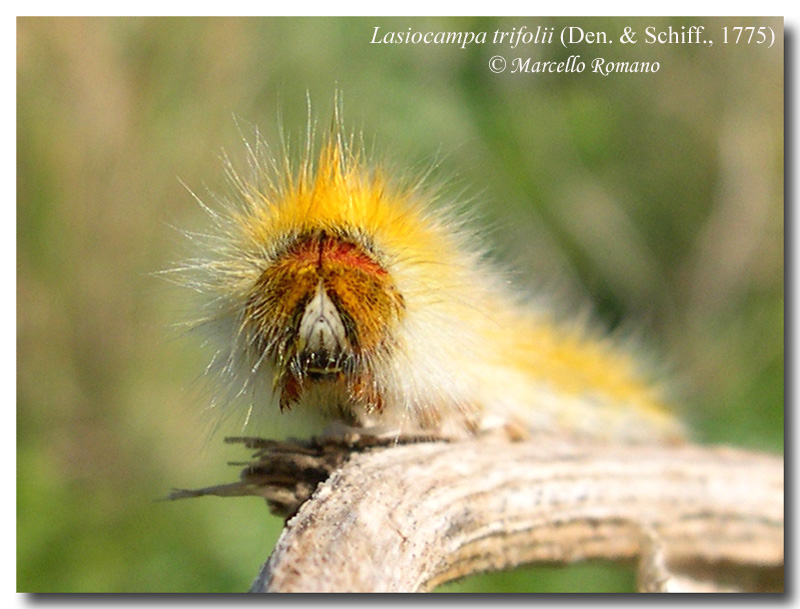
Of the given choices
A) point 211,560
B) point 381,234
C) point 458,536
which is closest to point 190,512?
point 211,560

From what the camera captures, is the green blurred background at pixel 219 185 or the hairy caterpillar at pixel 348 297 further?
the green blurred background at pixel 219 185

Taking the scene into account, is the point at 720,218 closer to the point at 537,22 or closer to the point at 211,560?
the point at 537,22

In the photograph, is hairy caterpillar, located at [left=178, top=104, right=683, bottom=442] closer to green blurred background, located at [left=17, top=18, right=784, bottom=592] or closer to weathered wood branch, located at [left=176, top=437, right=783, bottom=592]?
weathered wood branch, located at [left=176, top=437, right=783, bottom=592]
